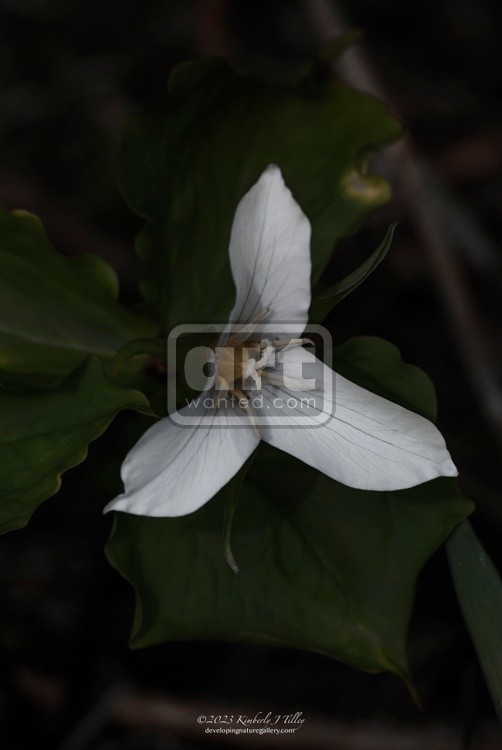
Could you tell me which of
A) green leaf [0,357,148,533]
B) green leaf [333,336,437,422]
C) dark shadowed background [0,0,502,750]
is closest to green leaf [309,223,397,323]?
green leaf [333,336,437,422]

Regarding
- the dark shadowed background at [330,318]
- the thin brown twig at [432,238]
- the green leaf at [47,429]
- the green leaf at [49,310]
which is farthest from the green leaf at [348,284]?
the thin brown twig at [432,238]

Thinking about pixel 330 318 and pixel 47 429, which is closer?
pixel 47 429

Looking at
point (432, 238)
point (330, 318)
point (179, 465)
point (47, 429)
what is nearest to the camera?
point (179, 465)

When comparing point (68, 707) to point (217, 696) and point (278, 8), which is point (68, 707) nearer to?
point (217, 696)

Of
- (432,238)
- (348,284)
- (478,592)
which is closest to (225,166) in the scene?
(348,284)

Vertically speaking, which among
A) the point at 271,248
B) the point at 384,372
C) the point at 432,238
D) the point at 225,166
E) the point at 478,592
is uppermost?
the point at 432,238

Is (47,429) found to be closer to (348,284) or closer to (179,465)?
(179,465)

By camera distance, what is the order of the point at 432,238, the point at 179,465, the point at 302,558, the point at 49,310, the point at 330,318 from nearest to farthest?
the point at 179,465 < the point at 302,558 < the point at 49,310 < the point at 432,238 < the point at 330,318

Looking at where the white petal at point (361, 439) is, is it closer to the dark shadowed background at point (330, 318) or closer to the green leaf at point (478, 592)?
the green leaf at point (478, 592)
